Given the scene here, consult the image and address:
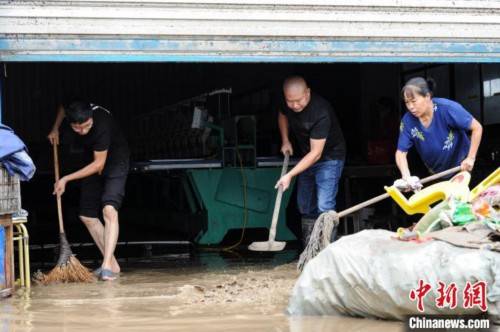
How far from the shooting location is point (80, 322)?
5301 mm

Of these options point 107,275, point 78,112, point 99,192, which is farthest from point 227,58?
point 107,275

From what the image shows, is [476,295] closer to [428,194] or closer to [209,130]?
[428,194]

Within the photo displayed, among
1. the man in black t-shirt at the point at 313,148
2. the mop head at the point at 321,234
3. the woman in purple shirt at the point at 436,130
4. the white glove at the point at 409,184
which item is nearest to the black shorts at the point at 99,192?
the man in black t-shirt at the point at 313,148

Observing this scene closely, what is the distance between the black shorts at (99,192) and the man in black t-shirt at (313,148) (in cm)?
167

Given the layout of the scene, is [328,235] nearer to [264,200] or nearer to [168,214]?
[264,200]

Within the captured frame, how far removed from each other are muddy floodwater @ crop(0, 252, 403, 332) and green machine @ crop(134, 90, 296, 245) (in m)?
1.66

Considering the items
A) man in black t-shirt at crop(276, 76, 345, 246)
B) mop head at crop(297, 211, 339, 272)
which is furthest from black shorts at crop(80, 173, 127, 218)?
mop head at crop(297, 211, 339, 272)

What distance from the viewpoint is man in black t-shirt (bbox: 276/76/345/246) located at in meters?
7.61

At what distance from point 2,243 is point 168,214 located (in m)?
5.15

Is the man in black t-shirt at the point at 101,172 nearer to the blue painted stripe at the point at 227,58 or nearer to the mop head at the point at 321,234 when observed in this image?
the blue painted stripe at the point at 227,58

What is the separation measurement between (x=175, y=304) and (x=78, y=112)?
2290 millimetres

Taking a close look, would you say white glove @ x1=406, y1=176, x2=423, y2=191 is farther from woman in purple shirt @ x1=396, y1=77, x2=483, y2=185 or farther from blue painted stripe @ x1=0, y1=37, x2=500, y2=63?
blue painted stripe @ x1=0, y1=37, x2=500, y2=63

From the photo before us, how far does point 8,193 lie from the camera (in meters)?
6.40

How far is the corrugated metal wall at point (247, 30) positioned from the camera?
693cm
